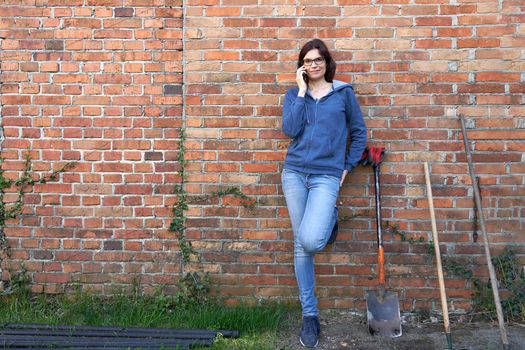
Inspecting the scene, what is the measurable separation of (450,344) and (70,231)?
9.81 ft

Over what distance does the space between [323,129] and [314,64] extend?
18.3 inches

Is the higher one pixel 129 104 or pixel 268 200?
pixel 129 104

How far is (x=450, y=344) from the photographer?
3.47 meters

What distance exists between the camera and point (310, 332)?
3.67 m

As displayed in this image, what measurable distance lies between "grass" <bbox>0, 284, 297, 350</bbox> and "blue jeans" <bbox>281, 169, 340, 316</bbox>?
0.39 metres

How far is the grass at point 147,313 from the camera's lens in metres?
3.85

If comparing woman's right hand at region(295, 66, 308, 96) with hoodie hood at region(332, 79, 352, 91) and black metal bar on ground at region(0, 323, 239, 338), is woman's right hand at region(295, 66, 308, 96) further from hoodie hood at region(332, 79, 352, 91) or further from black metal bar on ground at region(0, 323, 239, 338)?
black metal bar on ground at region(0, 323, 239, 338)

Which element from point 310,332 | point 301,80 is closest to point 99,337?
point 310,332

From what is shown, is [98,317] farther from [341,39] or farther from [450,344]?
[341,39]

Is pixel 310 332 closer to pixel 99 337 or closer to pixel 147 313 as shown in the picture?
pixel 147 313

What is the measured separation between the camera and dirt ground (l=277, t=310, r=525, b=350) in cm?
364

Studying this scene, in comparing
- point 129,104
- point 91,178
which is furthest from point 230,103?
point 91,178

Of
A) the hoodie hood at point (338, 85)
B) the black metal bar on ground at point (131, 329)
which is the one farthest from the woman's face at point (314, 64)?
the black metal bar on ground at point (131, 329)

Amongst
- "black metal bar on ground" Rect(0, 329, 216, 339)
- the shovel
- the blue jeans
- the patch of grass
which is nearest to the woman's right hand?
the blue jeans
